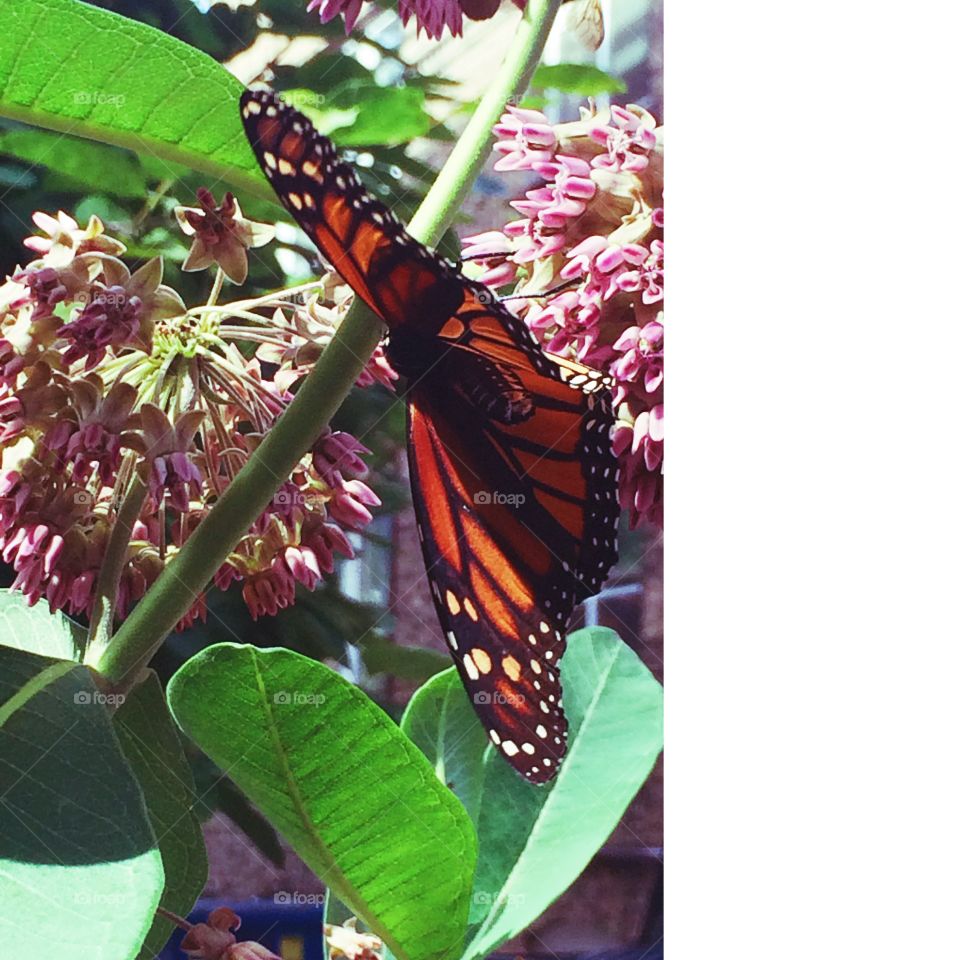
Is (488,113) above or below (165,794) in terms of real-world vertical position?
above

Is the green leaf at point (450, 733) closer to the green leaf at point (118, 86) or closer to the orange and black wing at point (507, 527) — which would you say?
the orange and black wing at point (507, 527)

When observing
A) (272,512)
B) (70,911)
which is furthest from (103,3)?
(70,911)

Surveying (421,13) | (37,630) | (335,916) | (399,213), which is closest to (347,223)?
(399,213)

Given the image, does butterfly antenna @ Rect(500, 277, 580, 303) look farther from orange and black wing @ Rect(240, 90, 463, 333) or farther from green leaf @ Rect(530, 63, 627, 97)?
green leaf @ Rect(530, 63, 627, 97)

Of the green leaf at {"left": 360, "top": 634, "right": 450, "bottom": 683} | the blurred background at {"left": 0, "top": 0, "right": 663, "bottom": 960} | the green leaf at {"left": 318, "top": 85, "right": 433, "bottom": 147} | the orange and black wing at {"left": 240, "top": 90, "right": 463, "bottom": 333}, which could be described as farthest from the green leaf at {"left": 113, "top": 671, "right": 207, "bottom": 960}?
the green leaf at {"left": 318, "top": 85, "right": 433, "bottom": 147}

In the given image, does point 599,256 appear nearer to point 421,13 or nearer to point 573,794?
point 421,13

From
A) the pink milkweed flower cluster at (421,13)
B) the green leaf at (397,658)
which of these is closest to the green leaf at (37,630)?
the green leaf at (397,658)
